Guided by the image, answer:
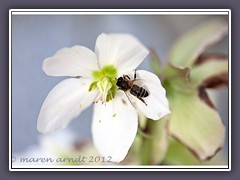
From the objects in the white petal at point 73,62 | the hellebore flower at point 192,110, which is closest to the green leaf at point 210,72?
the hellebore flower at point 192,110

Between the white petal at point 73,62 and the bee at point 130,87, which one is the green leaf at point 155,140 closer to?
the bee at point 130,87

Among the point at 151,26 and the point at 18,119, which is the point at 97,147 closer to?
the point at 18,119

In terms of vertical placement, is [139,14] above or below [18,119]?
above

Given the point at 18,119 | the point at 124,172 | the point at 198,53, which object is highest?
the point at 198,53

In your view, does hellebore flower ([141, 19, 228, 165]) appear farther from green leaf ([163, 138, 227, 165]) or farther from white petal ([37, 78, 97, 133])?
white petal ([37, 78, 97, 133])

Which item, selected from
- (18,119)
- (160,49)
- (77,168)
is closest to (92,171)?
(77,168)
